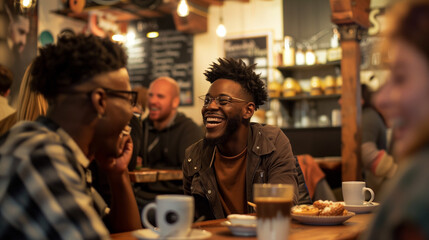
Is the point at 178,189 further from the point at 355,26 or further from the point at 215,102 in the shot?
the point at 355,26

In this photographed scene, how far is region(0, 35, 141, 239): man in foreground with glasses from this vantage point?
3.64 feet

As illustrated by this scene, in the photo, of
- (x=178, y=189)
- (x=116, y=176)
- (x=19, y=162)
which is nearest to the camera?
(x=19, y=162)

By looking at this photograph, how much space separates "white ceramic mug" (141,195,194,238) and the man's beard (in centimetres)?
133

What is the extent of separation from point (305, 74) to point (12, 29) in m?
4.27

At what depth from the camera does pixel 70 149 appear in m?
1.27

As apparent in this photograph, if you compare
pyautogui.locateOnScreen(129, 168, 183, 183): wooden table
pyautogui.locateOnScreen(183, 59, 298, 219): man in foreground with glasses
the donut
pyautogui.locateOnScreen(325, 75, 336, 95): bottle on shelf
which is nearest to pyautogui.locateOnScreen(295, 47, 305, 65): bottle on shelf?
pyautogui.locateOnScreen(325, 75, 336, 95): bottle on shelf

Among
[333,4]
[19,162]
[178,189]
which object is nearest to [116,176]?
[19,162]

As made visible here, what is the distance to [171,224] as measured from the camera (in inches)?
52.2

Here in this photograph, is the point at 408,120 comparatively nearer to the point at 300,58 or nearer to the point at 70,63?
the point at 70,63

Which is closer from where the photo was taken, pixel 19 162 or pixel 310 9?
pixel 19 162

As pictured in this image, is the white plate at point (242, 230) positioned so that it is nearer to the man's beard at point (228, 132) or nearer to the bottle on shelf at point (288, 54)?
the man's beard at point (228, 132)

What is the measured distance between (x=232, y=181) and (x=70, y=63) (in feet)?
4.63

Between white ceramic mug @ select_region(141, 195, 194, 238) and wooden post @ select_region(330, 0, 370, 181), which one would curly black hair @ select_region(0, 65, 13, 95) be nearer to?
white ceramic mug @ select_region(141, 195, 194, 238)

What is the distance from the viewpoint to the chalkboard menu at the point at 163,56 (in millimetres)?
8477
